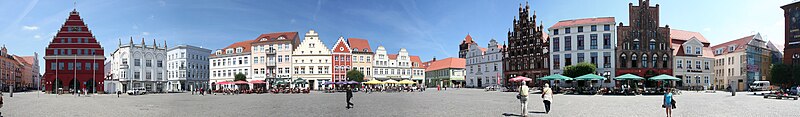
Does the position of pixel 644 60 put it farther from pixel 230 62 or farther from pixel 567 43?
pixel 230 62

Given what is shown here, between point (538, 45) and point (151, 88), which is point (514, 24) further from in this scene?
point (151, 88)

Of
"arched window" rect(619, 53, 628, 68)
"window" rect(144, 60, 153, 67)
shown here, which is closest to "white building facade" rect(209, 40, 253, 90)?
"window" rect(144, 60, 153, 67)

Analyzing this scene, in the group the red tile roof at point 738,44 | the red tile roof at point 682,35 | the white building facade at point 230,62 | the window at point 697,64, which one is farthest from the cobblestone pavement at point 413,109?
the white building facade at point 230,62

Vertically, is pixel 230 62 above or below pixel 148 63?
above

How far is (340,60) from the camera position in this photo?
7112 cm

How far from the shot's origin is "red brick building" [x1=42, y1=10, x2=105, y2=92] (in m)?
57.2

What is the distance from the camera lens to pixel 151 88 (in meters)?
65.9

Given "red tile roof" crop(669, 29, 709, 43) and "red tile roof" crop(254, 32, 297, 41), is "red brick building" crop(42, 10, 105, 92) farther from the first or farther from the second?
"red tile roof" crop(669, 29, 709, 43)

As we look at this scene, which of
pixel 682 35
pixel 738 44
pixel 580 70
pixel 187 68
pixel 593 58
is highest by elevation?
pixel 682 35

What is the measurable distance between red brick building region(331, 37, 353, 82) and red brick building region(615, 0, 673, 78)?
32.5 m

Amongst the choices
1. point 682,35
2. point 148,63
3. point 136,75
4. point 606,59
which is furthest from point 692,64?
point 136,75

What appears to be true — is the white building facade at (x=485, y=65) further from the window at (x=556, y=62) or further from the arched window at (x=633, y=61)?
the arched window at (x=633, y=61)

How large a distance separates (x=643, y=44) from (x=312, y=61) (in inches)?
1489

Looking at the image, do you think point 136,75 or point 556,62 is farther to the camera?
point 136,75
